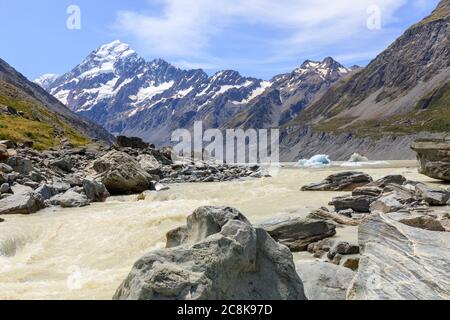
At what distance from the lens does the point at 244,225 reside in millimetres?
10688

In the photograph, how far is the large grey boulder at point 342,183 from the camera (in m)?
41.2

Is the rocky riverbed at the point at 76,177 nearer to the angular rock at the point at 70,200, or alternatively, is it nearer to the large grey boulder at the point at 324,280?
the angular rock at the point at 70,200

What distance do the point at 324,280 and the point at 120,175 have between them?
3302cm

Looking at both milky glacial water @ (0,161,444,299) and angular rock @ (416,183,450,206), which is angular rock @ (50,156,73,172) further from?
angular rock @ (416,183,450,206)

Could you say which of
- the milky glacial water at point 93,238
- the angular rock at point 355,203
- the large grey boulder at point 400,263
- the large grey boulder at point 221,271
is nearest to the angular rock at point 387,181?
the milky glacial water at point 93,238

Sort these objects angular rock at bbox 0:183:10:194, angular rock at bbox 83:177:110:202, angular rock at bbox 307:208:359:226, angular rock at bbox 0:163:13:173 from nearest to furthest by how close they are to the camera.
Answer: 1. angular rock at bbox 307:208:359:226
2. angular rock at bbox 0:183:10:194
3. angular rock at bbox 83:177:110:202
4. angular rock at bbox 0:163:13:173

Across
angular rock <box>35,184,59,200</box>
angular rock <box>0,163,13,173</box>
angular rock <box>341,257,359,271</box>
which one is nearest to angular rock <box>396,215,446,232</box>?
angular rock <box>341,257,359,271</box>

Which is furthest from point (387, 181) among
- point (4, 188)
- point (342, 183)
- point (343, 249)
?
point (4, 188)

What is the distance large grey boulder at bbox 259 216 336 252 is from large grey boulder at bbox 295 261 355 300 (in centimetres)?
599

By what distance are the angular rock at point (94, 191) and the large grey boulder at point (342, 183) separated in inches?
691

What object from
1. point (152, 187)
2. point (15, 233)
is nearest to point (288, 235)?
point (15, 233)

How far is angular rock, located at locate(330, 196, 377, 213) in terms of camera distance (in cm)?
2759
